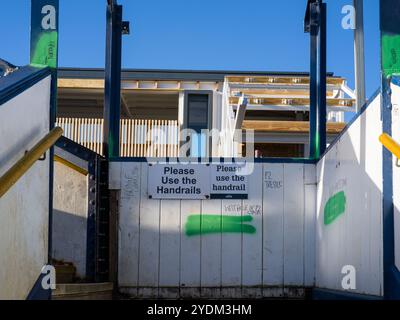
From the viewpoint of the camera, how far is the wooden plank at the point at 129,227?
6773mm

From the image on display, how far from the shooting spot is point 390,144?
3795 mm

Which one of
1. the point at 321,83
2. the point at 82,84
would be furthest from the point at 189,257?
A: the point at 82,84

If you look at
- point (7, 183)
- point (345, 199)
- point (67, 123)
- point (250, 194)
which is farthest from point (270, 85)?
point (7, 183)

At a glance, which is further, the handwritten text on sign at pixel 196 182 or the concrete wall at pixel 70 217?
the handwritten text on sign at pixel 196 182

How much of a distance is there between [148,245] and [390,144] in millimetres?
3585

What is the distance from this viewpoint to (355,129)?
16.7 feet

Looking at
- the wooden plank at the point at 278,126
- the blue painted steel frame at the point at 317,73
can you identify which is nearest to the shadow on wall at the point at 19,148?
the blue painted steel frame at the point at 317,73

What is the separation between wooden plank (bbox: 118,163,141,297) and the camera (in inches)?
267

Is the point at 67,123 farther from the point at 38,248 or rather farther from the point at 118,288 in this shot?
the point at 38,248

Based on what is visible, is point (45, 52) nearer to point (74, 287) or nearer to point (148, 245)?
point (74, 287)

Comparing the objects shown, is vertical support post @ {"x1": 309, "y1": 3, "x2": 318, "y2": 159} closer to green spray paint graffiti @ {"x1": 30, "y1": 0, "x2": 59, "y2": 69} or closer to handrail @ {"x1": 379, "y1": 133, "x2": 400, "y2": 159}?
handrail @ {"x1": 379, "y1": 133, "x2": 400, "y2": 159}

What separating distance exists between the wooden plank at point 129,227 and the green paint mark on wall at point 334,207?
198 cm

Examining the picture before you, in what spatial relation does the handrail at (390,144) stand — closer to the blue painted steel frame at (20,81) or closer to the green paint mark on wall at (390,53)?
the green paint mark on wall at (390,53)

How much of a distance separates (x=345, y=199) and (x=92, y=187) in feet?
8.72
